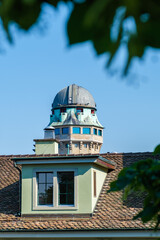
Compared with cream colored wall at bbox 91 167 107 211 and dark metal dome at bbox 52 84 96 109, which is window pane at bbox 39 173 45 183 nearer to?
cream colored wall at bbox 91 167 107 211

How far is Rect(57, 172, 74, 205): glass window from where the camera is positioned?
16.9m

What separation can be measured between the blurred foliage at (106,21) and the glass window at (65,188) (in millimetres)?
15393

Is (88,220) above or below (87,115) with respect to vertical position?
below

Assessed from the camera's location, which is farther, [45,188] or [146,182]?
[45,188]

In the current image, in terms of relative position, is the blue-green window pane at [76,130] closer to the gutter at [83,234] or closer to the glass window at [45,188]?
the glass window at [45,188]

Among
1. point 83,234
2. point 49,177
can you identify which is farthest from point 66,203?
point 83,234

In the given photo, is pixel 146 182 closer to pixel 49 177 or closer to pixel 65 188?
Answer: pixel 65 188

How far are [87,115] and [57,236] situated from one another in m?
86.4

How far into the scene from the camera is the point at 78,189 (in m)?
17.0

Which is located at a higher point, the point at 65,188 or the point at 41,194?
the point at 65,188

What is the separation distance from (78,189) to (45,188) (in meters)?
1.08

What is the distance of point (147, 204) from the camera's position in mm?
3449

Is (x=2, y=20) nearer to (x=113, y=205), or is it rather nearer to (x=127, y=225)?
(x=127, y=225)

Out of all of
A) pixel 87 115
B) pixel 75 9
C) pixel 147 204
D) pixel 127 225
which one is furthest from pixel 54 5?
pixel 87 115
